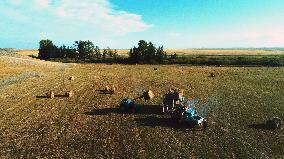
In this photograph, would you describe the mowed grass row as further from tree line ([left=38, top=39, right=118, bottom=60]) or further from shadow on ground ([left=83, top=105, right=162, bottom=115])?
tree line ([left=38, top=39, right=118, bottom=60])

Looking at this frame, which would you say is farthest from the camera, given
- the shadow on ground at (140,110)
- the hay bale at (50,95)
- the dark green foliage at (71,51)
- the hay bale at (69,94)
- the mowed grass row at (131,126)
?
the dark green foliage at (71,51)

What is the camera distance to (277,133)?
30344 mm

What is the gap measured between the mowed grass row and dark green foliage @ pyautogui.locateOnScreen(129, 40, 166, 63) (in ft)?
236

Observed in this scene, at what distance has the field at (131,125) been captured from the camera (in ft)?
87.6

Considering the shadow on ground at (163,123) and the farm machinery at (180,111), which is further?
the shadow on ground at (163,123)

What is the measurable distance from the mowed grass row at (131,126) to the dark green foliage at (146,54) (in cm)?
7189

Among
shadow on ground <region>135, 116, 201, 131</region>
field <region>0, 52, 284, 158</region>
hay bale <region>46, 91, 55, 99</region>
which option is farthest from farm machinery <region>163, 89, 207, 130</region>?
hay bale <region>46, 91, 55, 99</region>

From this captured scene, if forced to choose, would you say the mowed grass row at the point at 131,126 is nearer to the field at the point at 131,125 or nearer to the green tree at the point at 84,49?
the field at the point at 131,125

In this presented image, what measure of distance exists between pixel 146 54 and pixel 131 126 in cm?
9334

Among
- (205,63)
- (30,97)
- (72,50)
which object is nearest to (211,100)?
(30,97)

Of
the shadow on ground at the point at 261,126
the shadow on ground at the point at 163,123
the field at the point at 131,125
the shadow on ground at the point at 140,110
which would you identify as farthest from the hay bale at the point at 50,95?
the shadow on ground at the point at 261,126

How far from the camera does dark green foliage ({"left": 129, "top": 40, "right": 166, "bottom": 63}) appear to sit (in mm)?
124613

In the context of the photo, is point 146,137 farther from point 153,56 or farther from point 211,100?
point 153,56

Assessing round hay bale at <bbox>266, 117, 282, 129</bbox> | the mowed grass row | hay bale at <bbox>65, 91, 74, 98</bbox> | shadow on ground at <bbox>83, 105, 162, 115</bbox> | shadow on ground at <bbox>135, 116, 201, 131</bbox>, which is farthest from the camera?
hay bale at <bbox>65, 91, 74, 98</bbox>
